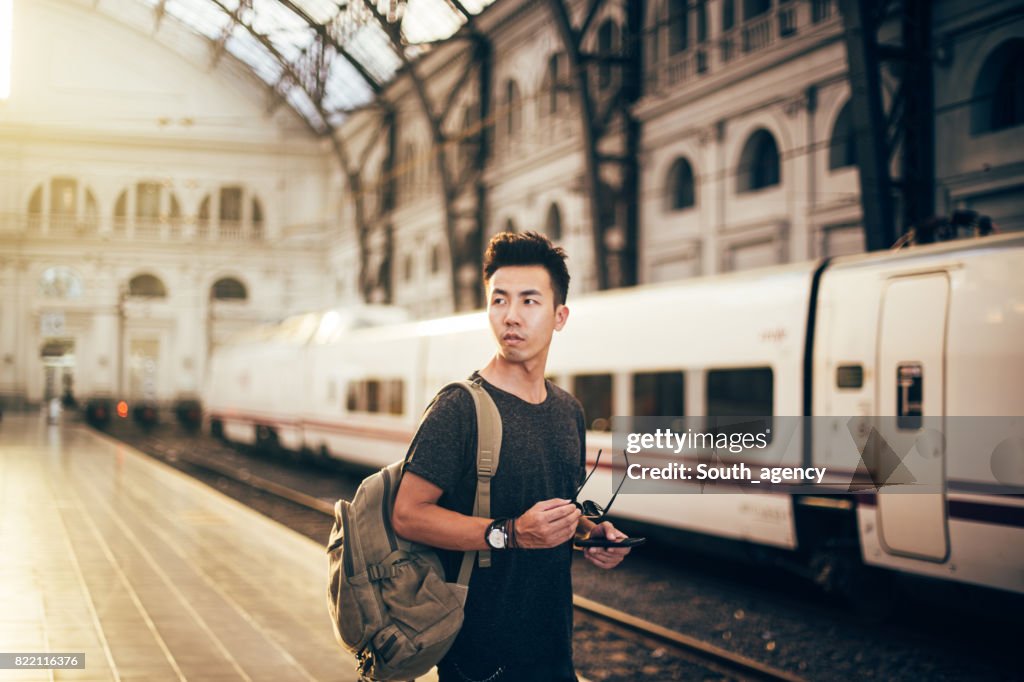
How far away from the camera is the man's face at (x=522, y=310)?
280 centimetres

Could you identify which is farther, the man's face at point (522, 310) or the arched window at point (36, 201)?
the arched window at point (36, 201)

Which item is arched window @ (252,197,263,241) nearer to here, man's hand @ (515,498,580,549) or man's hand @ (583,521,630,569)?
man's hand @ (583,521,630,569)

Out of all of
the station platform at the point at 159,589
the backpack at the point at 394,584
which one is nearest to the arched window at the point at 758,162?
the station platform at the point at 159,589

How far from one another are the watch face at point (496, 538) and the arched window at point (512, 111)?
29.0 m

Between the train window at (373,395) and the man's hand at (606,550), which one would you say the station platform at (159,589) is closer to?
the man's hand at (606,550)

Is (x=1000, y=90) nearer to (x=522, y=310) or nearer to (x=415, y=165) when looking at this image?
(x=522, y=310)

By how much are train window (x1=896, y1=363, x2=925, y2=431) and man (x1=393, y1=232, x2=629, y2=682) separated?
6049mm

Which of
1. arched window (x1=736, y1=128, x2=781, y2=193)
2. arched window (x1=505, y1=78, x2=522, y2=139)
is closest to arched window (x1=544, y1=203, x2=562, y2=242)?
arched window (x1=505, y1=78, x2=522, y2=139)

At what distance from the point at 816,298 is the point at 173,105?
35602 millimetres

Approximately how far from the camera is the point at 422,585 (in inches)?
105

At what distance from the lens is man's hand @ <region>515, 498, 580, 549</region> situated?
8.50 feet

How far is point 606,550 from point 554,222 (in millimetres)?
26758

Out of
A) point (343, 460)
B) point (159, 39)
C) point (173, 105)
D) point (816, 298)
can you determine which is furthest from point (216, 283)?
point (816, 298)

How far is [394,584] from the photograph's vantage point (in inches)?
105
